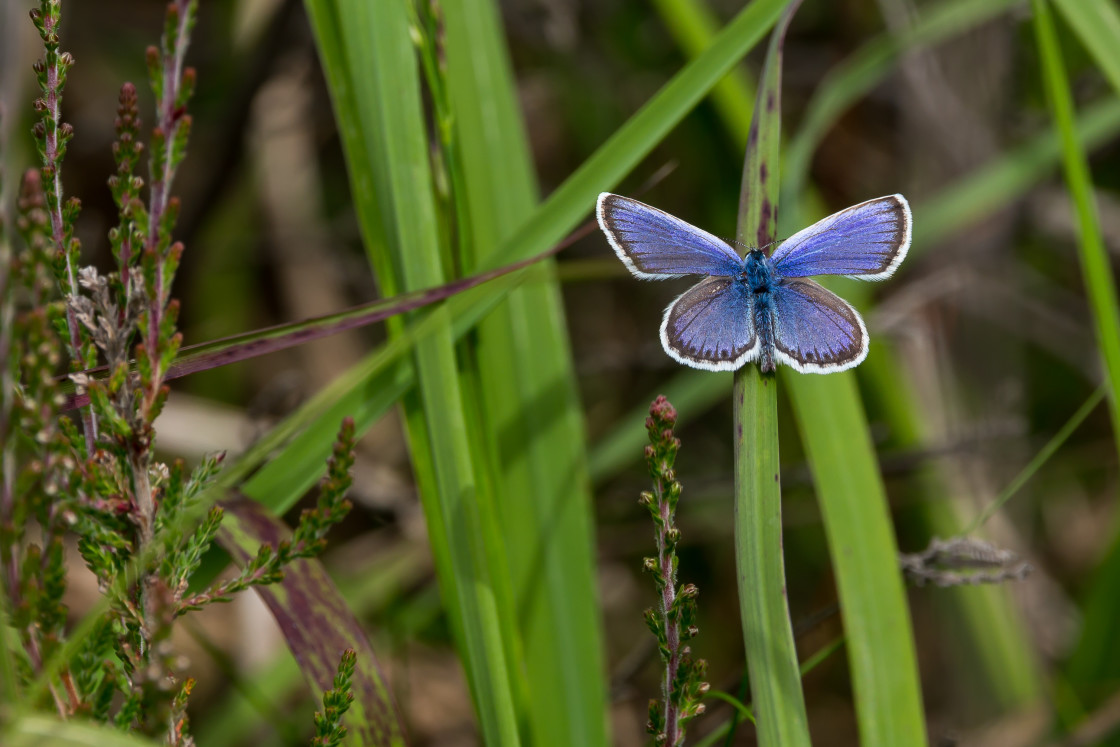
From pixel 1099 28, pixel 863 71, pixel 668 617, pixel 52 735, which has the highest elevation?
pixel 863 71

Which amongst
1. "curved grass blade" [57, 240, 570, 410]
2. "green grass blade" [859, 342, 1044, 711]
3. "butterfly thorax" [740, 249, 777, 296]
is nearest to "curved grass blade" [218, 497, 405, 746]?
"curved grass blade" [57, 240, 570, 410]

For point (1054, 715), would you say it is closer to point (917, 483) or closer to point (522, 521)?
point (917, 483)

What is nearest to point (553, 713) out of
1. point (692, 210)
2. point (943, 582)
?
point (943, 582)

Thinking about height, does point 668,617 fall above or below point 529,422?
below

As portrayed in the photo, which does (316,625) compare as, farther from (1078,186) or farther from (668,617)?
(1078,186)

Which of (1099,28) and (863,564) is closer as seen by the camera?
(863,564)

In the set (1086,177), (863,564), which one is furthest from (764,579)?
(1086,177)

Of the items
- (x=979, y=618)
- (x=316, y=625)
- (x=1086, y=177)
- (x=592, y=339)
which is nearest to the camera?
(x=316, y=625)
